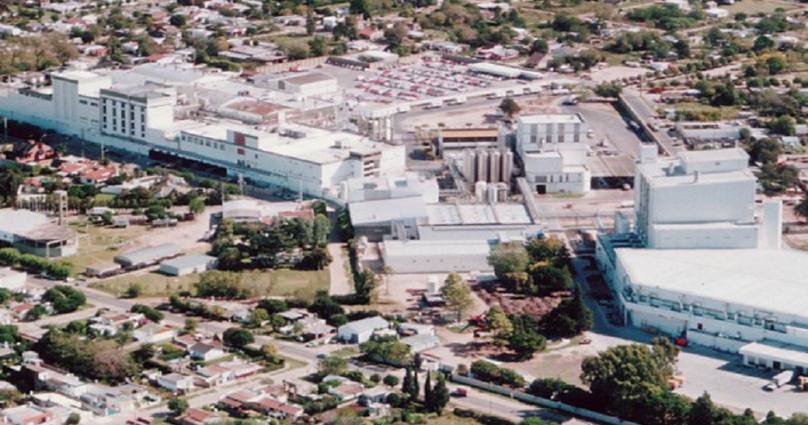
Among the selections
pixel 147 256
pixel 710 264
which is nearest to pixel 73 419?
pixel 147 256

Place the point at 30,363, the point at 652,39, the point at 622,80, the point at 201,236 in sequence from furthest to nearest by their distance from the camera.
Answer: the point at 652,39 → the point at 622,80 → the point at 201,236 → the point at 30,363

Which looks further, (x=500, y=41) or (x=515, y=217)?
(x=500, y=41)

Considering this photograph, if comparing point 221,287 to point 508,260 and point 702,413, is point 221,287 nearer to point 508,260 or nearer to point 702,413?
point 508,260

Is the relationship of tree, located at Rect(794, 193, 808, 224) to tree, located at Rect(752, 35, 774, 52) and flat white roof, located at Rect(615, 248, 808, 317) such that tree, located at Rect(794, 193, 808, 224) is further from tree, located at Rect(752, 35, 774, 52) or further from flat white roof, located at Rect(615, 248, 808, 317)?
tree, located at Rect(752, 35, 774, 52)

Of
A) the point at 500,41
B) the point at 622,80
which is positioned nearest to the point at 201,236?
the point at 622,80

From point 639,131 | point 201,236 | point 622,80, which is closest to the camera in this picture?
point 201,236

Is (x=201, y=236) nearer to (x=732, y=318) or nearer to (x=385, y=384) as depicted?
(x=385, y=384)

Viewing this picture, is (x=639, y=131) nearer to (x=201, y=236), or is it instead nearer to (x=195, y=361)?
(x=201, y=236)
